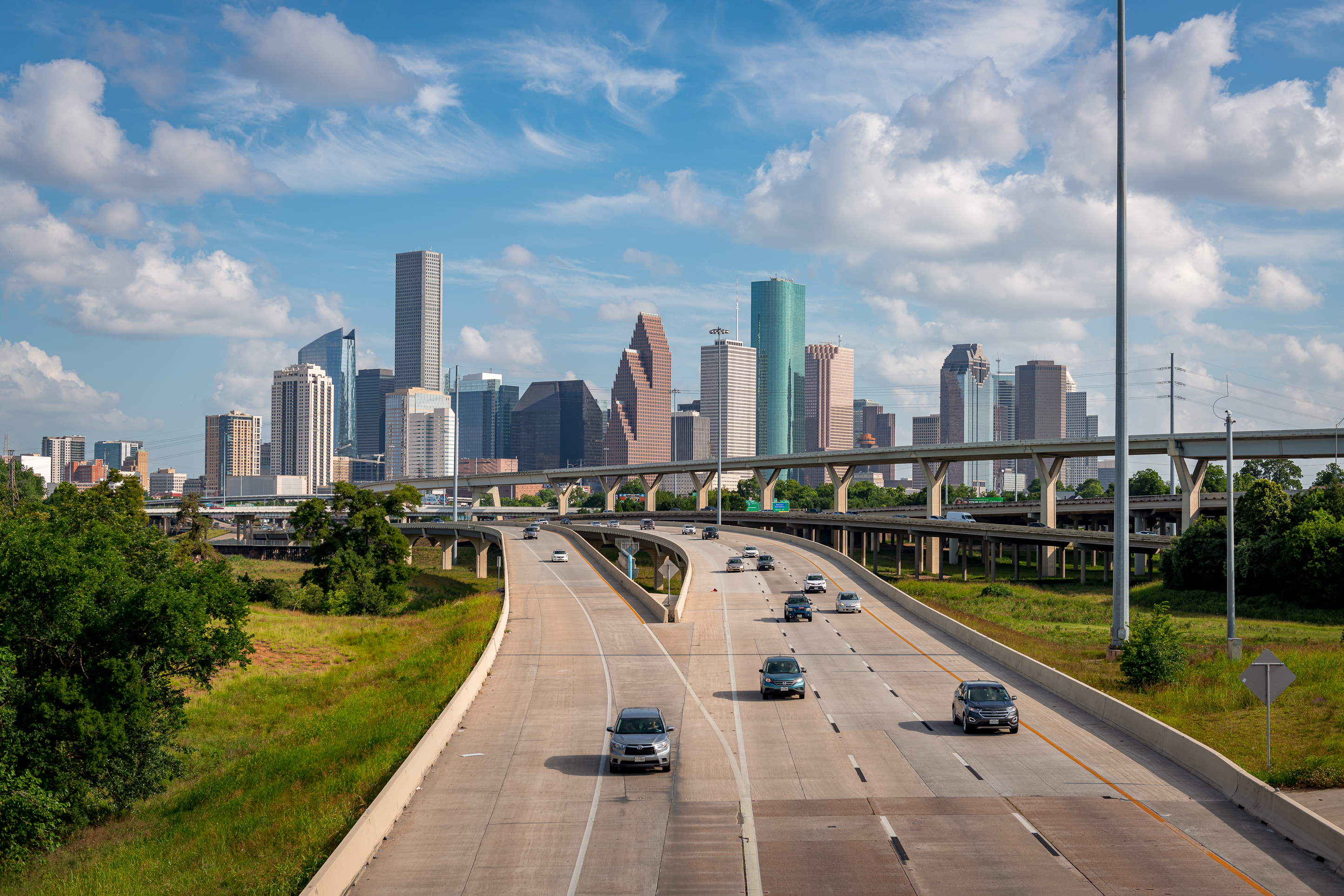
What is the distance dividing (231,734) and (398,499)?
1727 inches

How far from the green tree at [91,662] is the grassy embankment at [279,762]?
4.97 feet

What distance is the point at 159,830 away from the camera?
89.6 feet

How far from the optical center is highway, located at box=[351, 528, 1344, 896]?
1547 cm

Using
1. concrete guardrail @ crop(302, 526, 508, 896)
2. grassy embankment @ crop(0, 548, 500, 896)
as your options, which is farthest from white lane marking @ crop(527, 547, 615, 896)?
grassy embankment @ crop(0, 548, 500, 896)

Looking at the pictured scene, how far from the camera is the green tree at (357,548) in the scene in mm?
77312

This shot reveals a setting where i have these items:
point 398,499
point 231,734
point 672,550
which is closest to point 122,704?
point 231,734

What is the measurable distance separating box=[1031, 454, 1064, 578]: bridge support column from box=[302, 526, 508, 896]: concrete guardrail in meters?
95.7

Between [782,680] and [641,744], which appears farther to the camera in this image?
[782,680]

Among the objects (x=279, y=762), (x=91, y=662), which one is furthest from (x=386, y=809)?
(x=91, y=662)

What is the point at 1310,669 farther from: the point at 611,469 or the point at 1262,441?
the point at 611,469

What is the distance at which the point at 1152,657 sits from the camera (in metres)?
30.8

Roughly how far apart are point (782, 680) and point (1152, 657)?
36.3ft

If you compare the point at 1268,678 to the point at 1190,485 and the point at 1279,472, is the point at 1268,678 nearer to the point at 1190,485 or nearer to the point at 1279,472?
the point at 1190,485

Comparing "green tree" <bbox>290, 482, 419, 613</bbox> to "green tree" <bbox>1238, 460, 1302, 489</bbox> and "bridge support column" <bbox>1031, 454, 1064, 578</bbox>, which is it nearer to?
"bridge support column" <bbox>1031, 454, 1064, 578</bbox>
